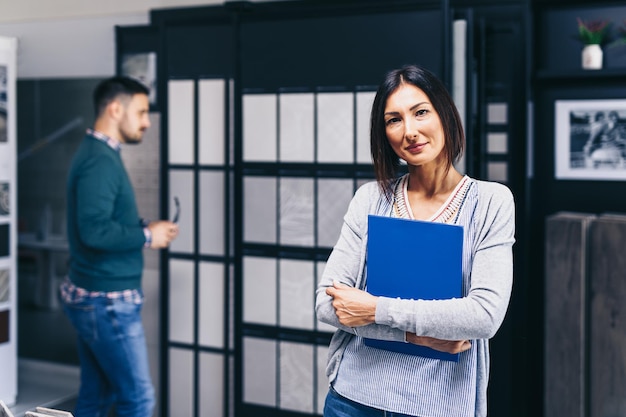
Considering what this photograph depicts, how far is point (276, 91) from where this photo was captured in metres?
3.14

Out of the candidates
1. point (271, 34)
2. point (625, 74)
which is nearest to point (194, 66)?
point (271, 34)

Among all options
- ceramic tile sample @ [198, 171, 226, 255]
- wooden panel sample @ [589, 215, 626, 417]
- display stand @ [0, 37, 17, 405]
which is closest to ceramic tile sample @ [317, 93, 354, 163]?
ceramic tile sample @ [198, 171, 226, 255]

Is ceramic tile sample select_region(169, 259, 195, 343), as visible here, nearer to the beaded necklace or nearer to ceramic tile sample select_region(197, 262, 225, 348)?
ceramic tile sample select_region(197, 262, 225, 348)

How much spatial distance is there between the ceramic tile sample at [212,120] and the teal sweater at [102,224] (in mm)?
459

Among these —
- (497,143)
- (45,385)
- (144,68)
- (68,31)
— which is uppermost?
(68,31)

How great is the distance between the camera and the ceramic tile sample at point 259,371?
3.24 meters

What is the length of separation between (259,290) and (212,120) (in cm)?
80

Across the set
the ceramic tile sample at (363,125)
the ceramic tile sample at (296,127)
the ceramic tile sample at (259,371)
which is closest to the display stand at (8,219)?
the ceramic tile sample at (259,371)

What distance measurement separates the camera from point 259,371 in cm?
327

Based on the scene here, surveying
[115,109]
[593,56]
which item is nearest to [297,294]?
[115,109]

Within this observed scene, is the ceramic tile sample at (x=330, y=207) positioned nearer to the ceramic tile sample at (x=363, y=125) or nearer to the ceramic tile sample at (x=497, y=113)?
the ceramic tile sample at (x=363, y=125)

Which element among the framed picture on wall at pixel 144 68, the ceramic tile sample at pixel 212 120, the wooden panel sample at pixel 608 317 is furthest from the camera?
the framed picture on wall at pixel 144 68

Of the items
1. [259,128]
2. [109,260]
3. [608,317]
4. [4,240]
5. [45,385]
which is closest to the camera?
[608,317]

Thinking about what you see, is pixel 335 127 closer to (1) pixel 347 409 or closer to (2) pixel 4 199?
(1) pixel 347 409
